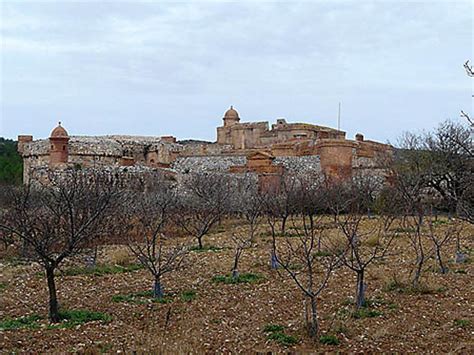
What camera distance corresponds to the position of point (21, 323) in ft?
25.4

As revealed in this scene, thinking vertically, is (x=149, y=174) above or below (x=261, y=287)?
above

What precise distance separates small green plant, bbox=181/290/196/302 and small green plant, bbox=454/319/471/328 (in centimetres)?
396

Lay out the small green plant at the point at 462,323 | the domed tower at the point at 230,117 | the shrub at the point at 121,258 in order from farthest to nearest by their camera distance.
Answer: the domed tower at the point at 230,117
the shrub at the point at 121,258
the small green plant at the point at 462,323

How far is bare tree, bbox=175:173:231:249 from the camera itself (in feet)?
58.7

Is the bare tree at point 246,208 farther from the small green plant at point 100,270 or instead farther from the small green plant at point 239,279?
the small green plant at point 239,279

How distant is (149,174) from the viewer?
28.0 metres

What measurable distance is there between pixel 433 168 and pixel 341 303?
13.9 meters

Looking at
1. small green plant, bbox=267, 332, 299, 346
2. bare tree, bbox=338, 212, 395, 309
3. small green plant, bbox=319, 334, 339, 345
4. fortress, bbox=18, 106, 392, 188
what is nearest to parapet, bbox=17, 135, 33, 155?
fortress, bbox=18, 106, 392, 188

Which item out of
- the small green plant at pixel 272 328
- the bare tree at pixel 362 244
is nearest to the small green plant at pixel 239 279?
the bare tree at pixel 362 244

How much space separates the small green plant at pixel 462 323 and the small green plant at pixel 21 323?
218 inches

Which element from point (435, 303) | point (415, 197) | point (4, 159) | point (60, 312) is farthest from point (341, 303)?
point (4, 159)

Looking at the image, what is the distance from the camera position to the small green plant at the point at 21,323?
7.54 m

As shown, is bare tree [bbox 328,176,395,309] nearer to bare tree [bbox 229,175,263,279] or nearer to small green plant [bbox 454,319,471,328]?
small green plant [bbox 454,319,471,328]

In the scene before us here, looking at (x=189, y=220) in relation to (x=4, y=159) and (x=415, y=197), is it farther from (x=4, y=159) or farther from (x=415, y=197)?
(x=4, y=159)
